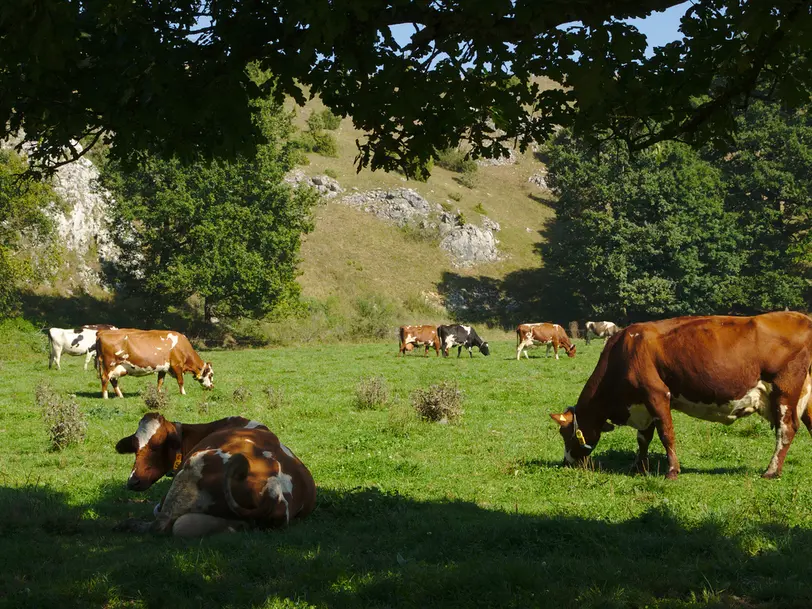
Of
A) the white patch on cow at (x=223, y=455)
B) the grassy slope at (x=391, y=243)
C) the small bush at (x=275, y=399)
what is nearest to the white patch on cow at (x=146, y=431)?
the white patch on cow at (x=223, y=455)

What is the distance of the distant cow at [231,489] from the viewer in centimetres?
824

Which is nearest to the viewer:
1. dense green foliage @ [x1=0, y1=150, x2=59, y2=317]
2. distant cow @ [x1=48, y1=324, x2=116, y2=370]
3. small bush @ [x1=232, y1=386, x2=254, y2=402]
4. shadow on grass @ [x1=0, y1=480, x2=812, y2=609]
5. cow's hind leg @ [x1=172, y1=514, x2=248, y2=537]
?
shadow on grass @ [x1=0, y1=480, x2=812, y2=609]

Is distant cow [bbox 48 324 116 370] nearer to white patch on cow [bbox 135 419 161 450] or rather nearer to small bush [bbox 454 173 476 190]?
white patch on cow [bbox 135 419 161 450]

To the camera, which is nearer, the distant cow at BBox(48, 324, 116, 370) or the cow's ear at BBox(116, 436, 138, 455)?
the cow's ear at BBox(116, 436, 138, 455)

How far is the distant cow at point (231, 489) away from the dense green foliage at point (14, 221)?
34.0 meters

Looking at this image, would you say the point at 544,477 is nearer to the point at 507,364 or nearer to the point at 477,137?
the point at 477,137

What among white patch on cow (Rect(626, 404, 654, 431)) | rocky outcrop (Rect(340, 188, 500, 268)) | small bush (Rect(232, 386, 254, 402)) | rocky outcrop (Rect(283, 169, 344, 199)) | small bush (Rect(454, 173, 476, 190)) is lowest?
small bush (Rect(232, 386, 254, 402))

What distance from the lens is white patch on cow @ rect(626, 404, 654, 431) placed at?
12.3 m

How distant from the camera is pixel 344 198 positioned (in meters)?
90.6

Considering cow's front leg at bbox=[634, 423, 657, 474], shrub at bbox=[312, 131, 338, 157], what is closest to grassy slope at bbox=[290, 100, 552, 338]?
shrub at bbox=[312, 131, 338, 157]

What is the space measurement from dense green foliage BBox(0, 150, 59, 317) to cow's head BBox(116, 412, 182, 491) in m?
33.5

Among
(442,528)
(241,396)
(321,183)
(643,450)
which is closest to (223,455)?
(442,528)

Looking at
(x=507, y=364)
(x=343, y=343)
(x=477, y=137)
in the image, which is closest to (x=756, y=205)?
(x=343, y=343)

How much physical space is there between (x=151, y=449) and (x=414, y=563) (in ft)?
12.2
